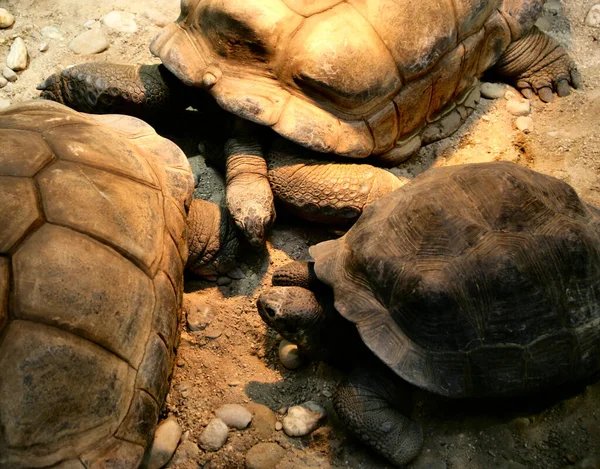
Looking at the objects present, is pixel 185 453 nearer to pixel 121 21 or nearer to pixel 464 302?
pixel 464 302

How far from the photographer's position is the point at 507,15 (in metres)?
3.57

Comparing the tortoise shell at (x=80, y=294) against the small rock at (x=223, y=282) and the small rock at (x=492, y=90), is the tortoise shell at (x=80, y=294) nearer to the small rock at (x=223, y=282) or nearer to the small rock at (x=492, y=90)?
the small rock at (x=223, y=282)

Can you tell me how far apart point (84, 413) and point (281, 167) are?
5.31 ft

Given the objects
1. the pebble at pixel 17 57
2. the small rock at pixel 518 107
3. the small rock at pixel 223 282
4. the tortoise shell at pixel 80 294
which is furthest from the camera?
the pebble at pixel 17 57

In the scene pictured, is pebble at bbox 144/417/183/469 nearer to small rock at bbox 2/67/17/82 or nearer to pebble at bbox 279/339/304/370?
pebble at bbox 279/339/304/370

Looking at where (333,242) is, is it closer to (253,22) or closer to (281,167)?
(281,167)

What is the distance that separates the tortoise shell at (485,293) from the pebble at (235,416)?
2.08ft

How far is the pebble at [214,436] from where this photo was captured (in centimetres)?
246

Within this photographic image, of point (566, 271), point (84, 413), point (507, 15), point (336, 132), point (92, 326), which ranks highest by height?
point (507, 15)

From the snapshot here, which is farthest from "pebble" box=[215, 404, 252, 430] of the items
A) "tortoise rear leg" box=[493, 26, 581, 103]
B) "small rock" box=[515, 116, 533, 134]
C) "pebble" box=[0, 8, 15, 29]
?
"pebble" box=[0, 8, 15, 29]

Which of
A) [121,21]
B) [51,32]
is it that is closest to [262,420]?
[121,21]

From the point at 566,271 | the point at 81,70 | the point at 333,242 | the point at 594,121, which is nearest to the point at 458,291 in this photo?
the point at 566,271

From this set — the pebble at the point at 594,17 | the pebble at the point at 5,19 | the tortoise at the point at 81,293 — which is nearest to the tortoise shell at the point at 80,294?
the tortoise at the point at 81,293

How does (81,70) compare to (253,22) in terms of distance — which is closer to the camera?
(253,22)
